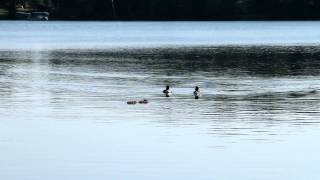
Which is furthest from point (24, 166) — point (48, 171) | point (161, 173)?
point (161, 173)

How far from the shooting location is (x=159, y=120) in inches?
1495

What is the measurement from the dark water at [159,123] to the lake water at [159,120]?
0.04m

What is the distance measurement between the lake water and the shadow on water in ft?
0.18

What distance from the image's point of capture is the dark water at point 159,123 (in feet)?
91.7

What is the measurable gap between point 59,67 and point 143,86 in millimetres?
17328

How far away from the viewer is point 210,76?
6072 cm

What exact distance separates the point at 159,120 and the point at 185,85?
16.6 meters

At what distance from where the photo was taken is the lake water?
91.8 feet
